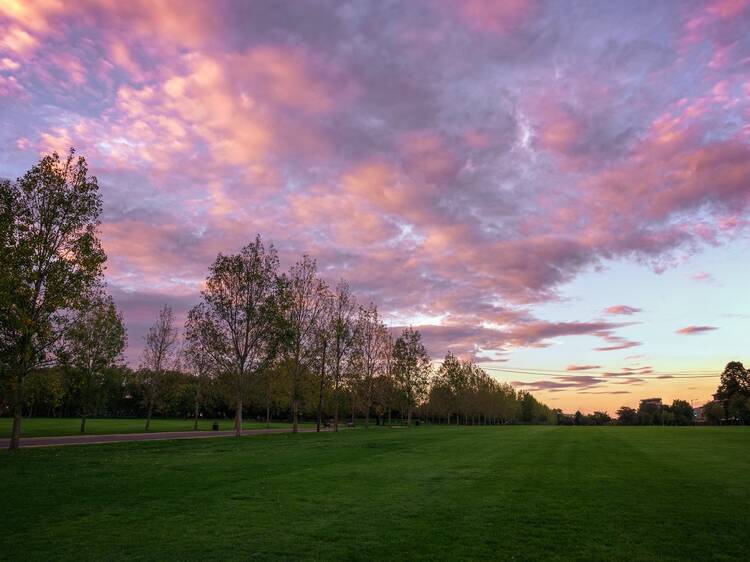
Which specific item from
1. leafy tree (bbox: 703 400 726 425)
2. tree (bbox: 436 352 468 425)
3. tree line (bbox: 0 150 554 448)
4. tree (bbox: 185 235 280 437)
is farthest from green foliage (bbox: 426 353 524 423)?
tree (bbox: 185 235 280 437)

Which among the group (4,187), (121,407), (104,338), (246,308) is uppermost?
(4,187)

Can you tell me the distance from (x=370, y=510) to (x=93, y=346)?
37.2m

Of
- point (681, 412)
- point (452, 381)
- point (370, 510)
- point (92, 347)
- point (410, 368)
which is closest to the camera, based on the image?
point (370, 510)

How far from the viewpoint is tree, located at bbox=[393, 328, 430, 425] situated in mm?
83562

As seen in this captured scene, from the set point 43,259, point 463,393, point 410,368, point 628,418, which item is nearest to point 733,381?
point 628,418

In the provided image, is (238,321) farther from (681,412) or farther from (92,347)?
(681,412)

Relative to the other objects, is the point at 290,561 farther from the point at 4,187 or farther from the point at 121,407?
the point at 121,407

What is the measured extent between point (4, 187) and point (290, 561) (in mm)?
30968

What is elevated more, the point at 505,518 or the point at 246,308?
the point at 246,308

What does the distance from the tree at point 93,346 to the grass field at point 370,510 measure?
30.8 ft

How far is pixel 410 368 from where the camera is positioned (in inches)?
3332

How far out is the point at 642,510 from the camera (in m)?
13.6

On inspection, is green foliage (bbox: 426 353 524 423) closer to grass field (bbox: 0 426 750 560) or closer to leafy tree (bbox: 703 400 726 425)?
leafy tree (bbox: 703 400 726 425)

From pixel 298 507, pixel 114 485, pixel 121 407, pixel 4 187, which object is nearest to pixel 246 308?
pixel 4 187
